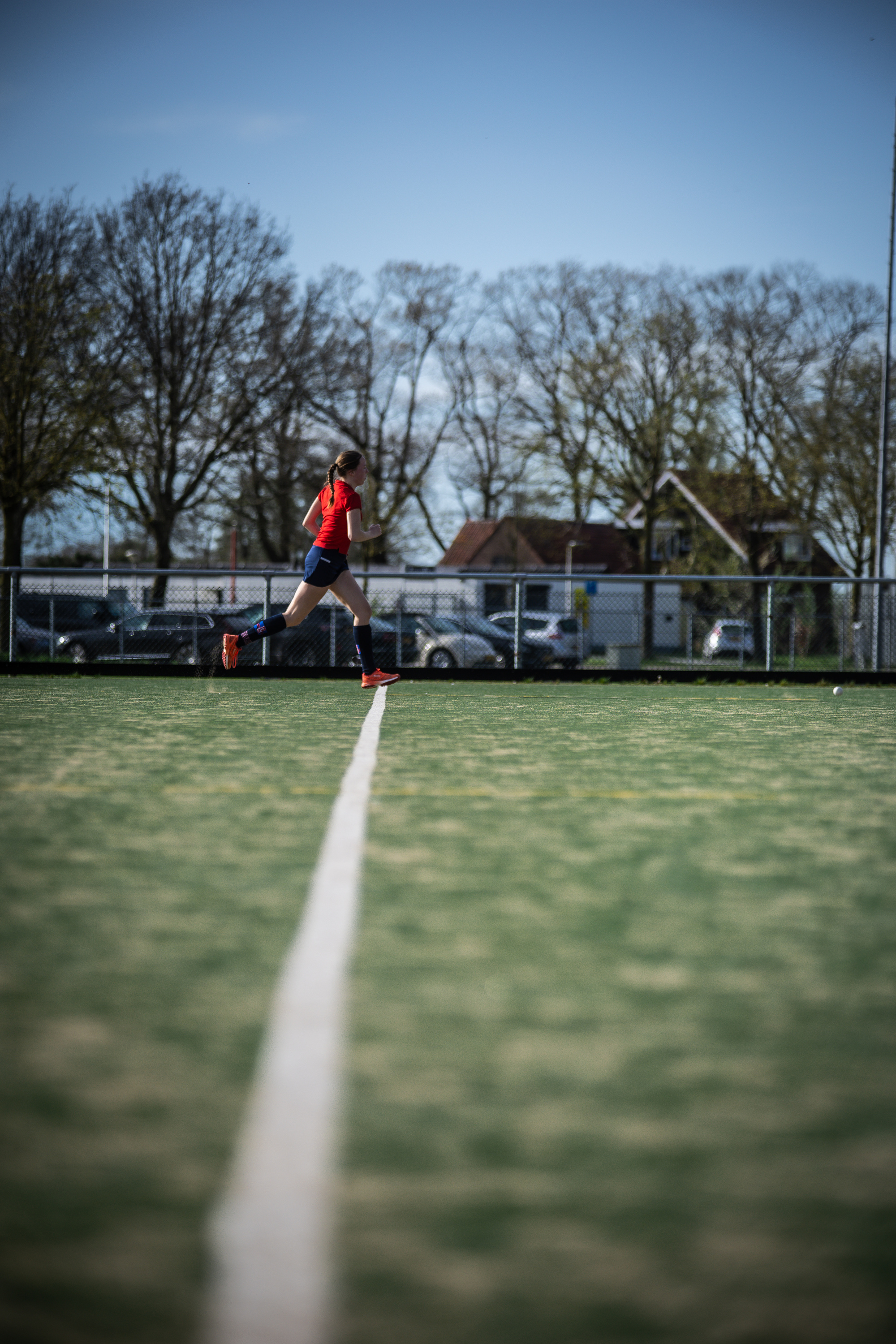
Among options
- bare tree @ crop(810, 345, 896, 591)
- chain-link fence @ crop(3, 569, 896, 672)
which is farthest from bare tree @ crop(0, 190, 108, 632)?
bare tree @ crop(810, 345, 896, 591)

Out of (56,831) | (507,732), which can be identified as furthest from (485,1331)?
(507,732)

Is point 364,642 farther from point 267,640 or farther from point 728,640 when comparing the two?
point 728,640

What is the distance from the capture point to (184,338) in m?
35.7

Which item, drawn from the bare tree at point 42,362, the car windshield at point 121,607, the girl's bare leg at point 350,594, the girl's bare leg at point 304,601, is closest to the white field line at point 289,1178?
the girl's bare leg at point 304,601

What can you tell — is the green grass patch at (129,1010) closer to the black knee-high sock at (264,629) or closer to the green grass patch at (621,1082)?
the green grass patch at (621,1082)

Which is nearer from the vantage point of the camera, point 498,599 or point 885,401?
point 498,599

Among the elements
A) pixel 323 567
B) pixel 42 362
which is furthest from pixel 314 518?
pixel 42 362

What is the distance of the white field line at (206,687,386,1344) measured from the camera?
1605 millimetres

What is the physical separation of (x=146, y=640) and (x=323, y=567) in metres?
7.93

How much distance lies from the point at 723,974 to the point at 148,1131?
148 cm

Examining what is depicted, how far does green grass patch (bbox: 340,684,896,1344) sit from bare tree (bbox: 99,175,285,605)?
31631 millimetres

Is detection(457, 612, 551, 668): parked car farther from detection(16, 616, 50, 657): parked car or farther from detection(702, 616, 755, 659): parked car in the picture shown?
detection(16, 616, 50, 657): parked car

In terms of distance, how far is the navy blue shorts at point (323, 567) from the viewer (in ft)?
36.2

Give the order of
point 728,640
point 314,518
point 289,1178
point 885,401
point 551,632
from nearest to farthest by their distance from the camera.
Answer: point 289,1178 → point 314,518 → point 728,640 → point 551,632 → point 885,401
